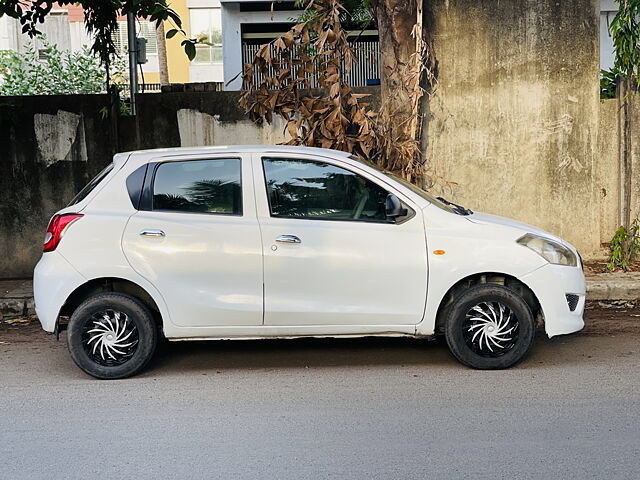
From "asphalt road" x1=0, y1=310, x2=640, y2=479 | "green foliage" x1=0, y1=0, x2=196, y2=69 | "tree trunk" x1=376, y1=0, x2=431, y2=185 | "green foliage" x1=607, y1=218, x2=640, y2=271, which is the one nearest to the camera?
"asphalt road" x1=0, y1=310, x2=640, y2=479

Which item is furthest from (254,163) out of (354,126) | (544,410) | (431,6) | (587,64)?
(587,64)

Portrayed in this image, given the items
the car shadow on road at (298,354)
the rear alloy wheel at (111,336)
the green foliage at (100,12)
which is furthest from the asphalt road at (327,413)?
the green foliage at (100,12)

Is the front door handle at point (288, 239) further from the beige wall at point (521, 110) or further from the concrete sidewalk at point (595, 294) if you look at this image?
the beige wall at point (521, 110)

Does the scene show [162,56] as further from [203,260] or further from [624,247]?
[203,260]

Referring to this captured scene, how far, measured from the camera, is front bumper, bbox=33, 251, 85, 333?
685 cm

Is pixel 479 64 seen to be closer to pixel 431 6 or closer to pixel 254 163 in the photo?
pixel 431 6

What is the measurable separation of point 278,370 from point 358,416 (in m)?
1.40

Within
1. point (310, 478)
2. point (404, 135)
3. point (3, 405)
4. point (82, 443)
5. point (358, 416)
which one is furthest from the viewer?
point (404, 135)

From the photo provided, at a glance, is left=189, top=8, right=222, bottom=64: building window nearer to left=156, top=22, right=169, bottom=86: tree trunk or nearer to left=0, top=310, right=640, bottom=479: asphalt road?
left=156, top=22, right=169, bottom=86: tree trunk

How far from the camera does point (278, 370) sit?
7.16 m

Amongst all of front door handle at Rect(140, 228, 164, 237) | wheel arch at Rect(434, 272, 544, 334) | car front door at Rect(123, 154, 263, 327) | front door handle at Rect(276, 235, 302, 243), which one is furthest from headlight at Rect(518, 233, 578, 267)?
front door handle at Rect(140, 228, 164, 237)

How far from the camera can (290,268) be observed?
684cm

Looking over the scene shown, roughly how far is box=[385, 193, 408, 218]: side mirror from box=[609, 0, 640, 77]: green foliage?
531 centimetres

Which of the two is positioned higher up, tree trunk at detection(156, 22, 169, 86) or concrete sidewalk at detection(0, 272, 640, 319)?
tree trunk at detection(156, 22, 169, 86)
